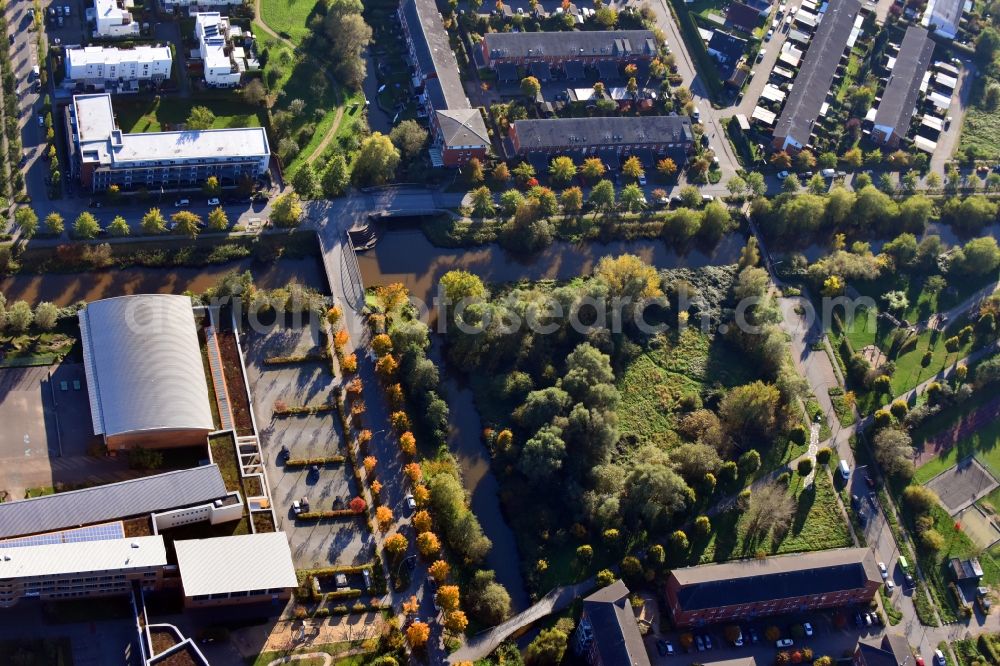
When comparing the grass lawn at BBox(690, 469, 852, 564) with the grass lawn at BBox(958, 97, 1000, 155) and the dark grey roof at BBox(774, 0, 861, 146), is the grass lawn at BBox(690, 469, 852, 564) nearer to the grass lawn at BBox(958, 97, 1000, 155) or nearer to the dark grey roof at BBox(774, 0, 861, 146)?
the dark grey roof at BBox(774, 0, 861, 146)

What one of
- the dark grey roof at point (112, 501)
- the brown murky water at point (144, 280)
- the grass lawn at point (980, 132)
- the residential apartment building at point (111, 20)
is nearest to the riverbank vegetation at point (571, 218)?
the brown murky water at point (144, 280)

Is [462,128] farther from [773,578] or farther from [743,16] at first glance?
[773,578]

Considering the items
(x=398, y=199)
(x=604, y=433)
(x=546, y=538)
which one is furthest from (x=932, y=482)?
(x=398, y=199)

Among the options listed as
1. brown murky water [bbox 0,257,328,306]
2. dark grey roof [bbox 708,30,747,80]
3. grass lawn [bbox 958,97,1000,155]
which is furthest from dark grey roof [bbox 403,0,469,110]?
grass lawn [bbox 958,97,1000,155]

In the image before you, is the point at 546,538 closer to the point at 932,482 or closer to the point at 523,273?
the point at 523,273

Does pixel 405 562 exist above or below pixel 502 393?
below

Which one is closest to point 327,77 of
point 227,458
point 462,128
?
point 462,128
